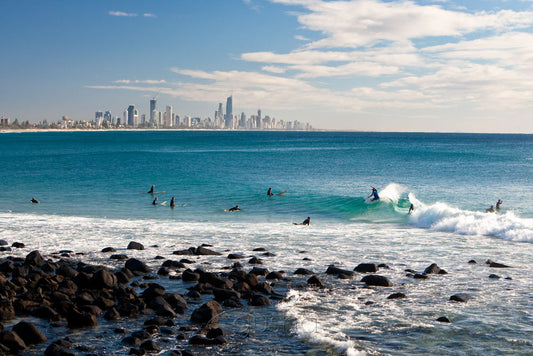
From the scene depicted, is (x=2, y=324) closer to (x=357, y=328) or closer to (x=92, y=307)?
(x=92, y=307)

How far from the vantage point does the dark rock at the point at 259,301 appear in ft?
48.1

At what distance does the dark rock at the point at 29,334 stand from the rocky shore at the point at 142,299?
0.08 feet

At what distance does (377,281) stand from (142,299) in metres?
7.85

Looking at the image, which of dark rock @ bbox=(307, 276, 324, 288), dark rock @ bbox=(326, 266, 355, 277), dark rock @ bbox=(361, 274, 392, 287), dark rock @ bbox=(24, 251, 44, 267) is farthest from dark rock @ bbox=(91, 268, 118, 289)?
dark rock @ bbox=(361, 274, 392, 287)

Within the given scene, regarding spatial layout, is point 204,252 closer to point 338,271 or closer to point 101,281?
point 101,281

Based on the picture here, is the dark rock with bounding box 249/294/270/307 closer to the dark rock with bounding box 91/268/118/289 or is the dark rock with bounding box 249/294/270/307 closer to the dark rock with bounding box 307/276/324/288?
the dark rock with bounding box 307/276/324/288

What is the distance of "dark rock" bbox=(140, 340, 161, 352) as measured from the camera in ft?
36.8

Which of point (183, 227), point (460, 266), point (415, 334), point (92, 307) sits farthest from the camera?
point (183, 227)

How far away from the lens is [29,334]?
38.2 feet

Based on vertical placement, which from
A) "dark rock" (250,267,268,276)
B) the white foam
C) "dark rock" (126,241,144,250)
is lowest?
"dark rock" (126,241,144,250)

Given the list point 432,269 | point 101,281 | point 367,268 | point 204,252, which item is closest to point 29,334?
point 101,281

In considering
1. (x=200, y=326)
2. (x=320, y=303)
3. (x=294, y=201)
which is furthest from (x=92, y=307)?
(x=294, y=201)

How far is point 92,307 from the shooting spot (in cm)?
1352

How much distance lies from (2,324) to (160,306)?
158 inches
